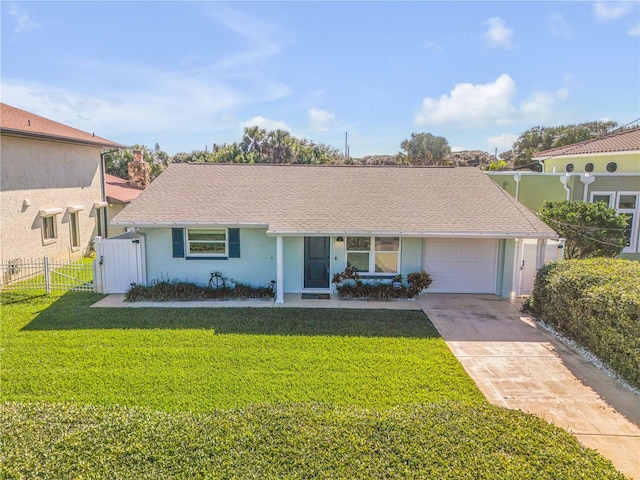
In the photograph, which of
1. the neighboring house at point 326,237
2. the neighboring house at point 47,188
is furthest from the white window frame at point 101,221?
the neighboring house at point 326,237

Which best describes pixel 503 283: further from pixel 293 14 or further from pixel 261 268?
→ pixel 293 14

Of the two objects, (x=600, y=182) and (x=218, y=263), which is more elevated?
(x=600, y=182)

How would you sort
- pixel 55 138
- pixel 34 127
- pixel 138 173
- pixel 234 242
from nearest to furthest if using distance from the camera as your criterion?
1. pixel 234 242
2. pixel 34 127
3. pixel 55 138
4. pixel 138 173

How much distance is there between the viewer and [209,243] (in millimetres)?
12797

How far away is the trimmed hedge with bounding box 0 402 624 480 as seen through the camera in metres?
4.62

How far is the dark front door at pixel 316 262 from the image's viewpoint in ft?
42.8

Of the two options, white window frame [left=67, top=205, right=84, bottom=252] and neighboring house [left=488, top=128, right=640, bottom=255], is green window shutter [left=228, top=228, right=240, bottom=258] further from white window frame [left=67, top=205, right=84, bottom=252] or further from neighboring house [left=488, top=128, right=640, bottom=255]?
neighboring house [left=488, top=128, right=640, bottom=255]

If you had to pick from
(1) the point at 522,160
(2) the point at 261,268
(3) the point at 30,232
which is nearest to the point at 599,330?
(2) the point at 261,268

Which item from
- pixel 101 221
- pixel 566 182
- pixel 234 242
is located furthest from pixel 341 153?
pixel 234 242

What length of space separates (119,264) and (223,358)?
6.78 metres

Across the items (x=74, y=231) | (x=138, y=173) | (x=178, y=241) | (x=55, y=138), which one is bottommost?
(x=74, y=231)

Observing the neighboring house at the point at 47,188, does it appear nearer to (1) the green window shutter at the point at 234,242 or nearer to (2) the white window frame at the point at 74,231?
(2) the white window frame at the point at 74,231

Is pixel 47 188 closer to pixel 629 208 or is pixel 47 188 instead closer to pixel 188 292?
pixel 188 292

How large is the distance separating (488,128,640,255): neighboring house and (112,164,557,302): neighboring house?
188 inches
